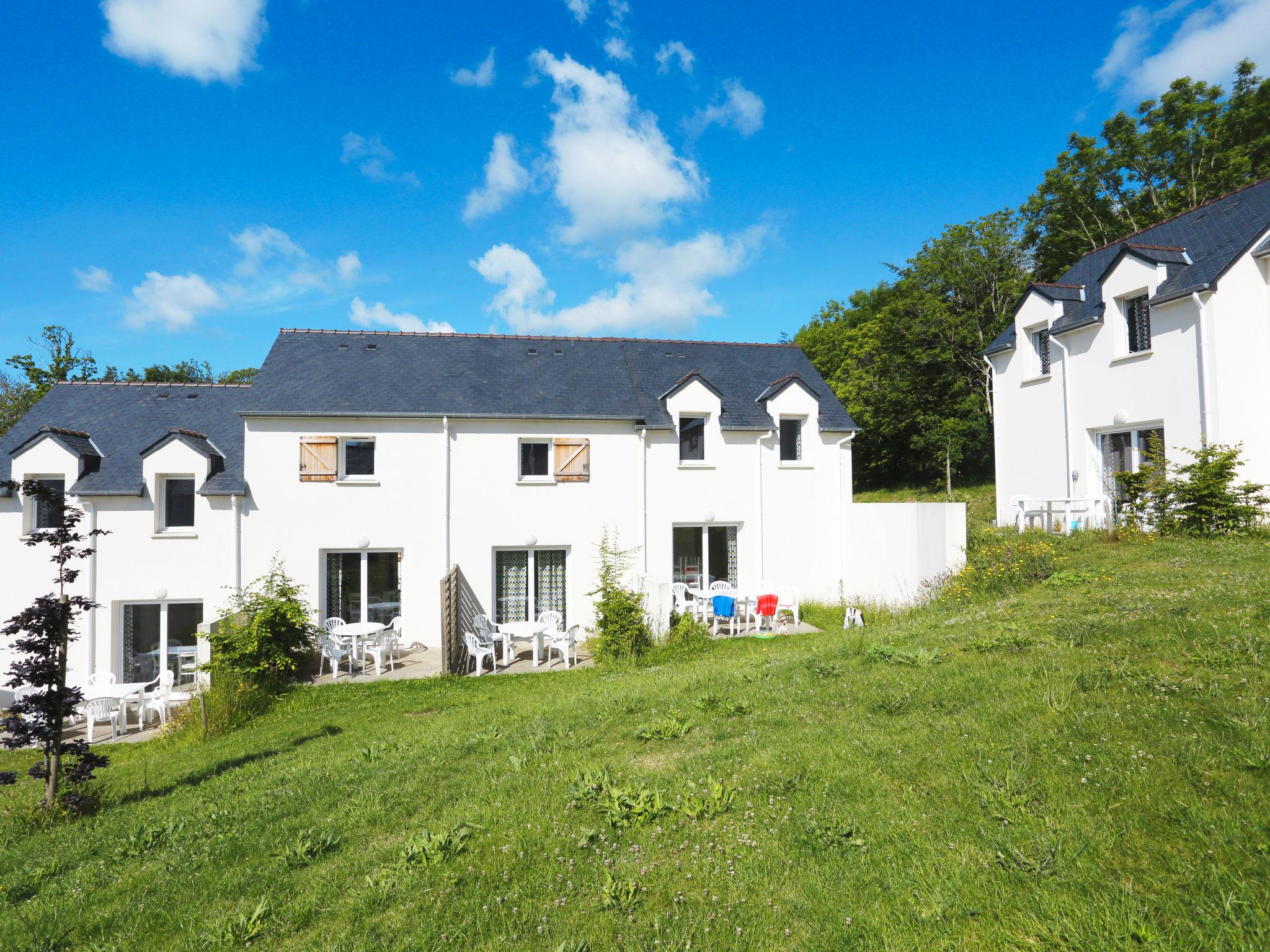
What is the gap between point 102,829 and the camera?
17.4 ft

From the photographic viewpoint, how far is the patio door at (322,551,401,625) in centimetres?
1427

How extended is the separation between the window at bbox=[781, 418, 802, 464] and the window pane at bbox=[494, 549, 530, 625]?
23.9 ft

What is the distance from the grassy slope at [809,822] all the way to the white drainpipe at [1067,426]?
968 centimetres

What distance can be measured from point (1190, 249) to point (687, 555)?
45.2 ft

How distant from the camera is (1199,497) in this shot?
37.0ft

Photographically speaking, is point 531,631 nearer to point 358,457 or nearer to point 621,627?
point 621,627

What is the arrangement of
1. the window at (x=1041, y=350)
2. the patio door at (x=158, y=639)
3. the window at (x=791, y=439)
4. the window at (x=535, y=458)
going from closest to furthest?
the patio door at (x=158, y=639) → the window at (x=535, y=458) → the window at (x=791, y=439) → the window at (x=1041, y=350)

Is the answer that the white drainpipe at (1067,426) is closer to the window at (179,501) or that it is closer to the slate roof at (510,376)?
the slate roof at (510,376)

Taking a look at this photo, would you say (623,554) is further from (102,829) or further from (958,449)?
(958,449)

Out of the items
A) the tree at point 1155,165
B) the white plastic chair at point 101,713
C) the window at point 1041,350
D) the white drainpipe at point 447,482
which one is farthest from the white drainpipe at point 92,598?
the tree at point 1155,165

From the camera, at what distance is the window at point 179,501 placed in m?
13.9

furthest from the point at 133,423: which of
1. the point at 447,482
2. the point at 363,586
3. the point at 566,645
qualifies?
the point at 566,645

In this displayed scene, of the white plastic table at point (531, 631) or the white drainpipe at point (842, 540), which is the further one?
the white drainpipe at point (842, 540)

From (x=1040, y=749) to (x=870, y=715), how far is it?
1479 millimetres
